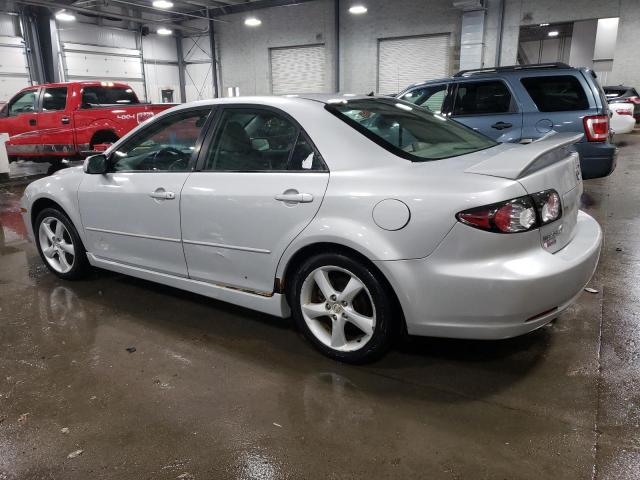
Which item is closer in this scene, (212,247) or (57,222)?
(212,247)

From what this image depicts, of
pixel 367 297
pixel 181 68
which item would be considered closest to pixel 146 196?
pixel 367 297

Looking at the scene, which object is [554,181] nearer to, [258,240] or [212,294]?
[258,240]

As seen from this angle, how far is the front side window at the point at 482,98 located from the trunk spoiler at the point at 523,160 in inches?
156

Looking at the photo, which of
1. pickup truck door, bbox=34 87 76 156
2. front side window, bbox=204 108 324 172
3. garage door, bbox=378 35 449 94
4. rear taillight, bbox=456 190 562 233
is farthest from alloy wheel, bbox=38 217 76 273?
garage door, bbox=378 35 449 94

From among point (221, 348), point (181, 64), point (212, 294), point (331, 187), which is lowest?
point (221, 348)

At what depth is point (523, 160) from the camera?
241 cm

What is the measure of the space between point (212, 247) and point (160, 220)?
1.59 feet

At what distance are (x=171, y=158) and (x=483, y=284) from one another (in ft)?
7.32

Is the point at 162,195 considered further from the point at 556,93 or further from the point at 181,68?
the point at 181,68

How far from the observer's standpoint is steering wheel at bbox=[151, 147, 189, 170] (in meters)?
3.29

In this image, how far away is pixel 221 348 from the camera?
3066 millimetres

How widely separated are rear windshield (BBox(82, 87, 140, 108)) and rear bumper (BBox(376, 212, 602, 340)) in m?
9.21

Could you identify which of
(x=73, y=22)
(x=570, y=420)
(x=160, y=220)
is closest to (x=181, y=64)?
(x=73, y=22)

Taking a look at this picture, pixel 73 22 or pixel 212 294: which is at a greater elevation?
pixel 73 22
